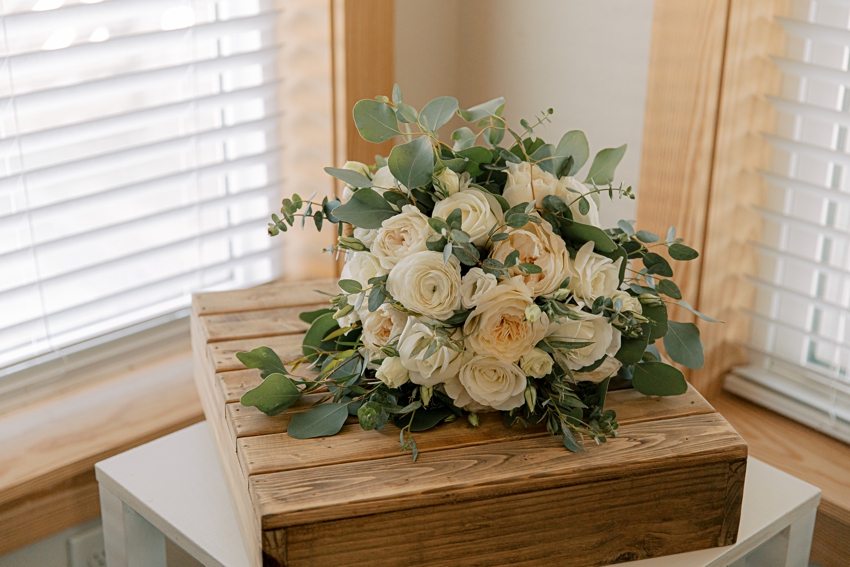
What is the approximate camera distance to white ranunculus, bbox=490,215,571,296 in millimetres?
786

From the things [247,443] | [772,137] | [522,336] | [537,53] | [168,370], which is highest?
Answer: [537,53]

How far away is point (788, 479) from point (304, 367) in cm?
59

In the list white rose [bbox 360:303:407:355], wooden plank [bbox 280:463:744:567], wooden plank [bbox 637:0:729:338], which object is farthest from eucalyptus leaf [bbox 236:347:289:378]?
wooden plank [bbox 637:0:729:338]

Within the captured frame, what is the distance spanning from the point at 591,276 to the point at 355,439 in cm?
28

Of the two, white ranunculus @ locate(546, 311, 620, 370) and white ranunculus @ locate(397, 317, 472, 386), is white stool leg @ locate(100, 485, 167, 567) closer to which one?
white ranunculus @ locate(397, 317, 472, 386)

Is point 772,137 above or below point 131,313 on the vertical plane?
above

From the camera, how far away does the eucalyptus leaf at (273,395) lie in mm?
845

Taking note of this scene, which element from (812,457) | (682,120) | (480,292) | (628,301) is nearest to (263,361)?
(480,292)

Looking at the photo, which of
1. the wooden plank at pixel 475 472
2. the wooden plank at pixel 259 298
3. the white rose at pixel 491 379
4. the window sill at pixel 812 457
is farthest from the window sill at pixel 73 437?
the window sill at pixel 812 457

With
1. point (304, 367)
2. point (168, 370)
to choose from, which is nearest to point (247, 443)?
point (304, 367)

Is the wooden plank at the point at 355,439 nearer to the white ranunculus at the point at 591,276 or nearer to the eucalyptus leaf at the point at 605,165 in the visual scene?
the white ranunculus at the point at 591,276

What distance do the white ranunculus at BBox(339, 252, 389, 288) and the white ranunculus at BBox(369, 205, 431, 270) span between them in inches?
0.8

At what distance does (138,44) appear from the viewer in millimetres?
1217

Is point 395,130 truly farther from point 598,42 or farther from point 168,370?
point 168,370
